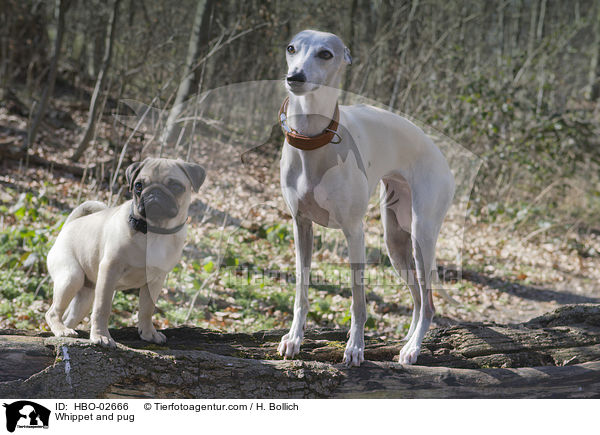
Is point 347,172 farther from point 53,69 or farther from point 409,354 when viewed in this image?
point 53,69

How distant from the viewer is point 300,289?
3.33m

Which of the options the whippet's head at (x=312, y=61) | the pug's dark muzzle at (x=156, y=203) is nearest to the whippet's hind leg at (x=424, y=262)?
the whippet's head at (x=312, y=61)

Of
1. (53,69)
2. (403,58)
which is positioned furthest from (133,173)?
(53,69)

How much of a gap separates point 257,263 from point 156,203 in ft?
10.8

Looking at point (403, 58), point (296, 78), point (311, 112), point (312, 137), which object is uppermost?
point (403, 58)

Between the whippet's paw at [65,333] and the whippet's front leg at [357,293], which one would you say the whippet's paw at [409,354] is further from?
the whippet's paw at [65,333]

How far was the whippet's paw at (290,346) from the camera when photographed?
130 inches

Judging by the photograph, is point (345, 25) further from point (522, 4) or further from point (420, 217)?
point (522, 4)

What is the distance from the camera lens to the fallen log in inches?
108

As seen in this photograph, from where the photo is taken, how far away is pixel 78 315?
131 inches

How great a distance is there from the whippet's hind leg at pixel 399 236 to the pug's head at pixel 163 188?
1.53 meters
